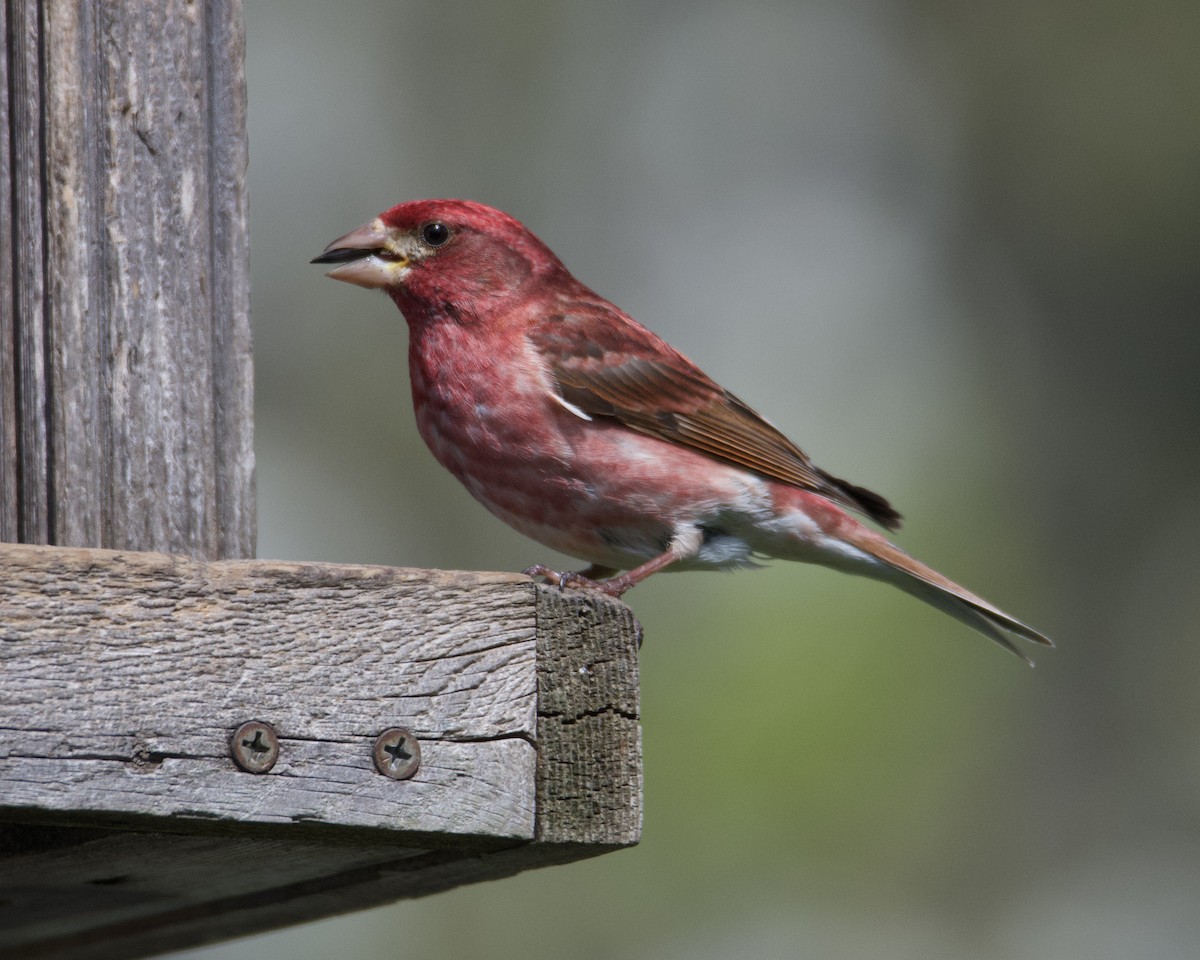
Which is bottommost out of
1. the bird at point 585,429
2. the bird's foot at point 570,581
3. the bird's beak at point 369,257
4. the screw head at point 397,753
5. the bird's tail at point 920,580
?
the screw head at point 397,753

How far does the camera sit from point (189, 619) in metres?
2.91

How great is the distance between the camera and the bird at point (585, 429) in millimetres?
4980

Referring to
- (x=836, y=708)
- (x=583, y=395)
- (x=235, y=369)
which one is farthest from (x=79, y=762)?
(x=836, y=708)

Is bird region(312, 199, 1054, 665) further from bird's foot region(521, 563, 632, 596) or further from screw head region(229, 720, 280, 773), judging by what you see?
screw head region(229, 720, 280, 773)

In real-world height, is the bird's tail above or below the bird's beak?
below

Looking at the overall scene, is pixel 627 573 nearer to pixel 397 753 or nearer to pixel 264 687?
pixel 397 753

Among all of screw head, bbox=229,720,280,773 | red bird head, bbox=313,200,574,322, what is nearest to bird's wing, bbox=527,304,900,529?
red bird head, bbox=313,200,574,322

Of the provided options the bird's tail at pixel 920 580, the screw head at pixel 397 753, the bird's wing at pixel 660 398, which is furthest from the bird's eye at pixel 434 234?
the screw head at pixel 397 753

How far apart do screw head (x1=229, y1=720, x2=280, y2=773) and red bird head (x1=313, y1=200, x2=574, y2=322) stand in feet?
8.13

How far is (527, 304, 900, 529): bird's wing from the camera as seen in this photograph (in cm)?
520

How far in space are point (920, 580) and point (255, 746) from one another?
337 centimetres

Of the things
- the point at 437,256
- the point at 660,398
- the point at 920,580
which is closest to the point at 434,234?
the point at 437,256

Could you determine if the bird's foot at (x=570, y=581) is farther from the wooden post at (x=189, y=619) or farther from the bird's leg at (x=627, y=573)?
the wooden post at (x=189, y=619)

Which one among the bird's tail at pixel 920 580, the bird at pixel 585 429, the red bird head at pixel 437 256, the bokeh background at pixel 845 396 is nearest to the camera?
the bird at pixel 585 429
